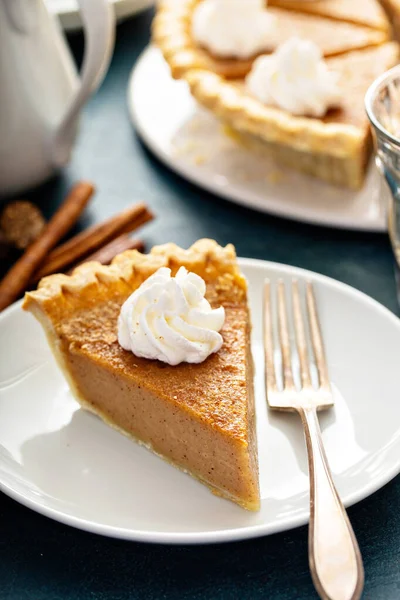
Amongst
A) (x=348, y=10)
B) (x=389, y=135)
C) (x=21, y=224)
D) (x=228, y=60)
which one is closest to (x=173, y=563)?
(x=389, y=135)

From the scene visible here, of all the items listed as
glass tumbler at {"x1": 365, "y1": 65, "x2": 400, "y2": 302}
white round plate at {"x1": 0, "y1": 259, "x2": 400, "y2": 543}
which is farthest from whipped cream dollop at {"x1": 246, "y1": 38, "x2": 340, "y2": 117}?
white round plate at {"x1": 0, "y1": 259, "x2": 400, "y2": 543}

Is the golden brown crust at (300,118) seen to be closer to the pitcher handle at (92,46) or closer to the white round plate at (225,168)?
the white round plate at (225,168)

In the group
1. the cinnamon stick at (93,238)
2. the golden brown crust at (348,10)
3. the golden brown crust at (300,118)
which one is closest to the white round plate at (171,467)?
the cinnamon stick at (93,238)

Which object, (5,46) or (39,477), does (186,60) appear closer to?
(5,46)

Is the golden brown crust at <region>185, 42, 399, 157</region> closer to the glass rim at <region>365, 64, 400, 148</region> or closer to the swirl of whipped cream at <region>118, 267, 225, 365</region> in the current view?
the glass rim at <region>365, 64, 400, 148</region>

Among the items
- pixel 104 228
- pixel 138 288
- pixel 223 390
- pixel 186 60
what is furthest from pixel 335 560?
pixel 186 60
